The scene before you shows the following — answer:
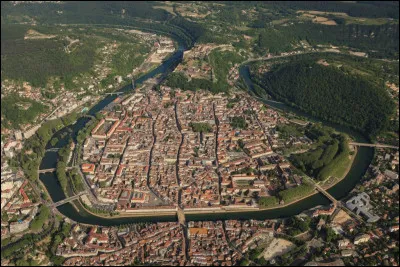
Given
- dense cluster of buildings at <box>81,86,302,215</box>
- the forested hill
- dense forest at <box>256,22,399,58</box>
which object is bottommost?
dense cluster of buildings at <box>81,86,302,215</box>

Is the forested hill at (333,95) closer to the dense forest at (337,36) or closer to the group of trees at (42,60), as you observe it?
the dense forest at (337,36)

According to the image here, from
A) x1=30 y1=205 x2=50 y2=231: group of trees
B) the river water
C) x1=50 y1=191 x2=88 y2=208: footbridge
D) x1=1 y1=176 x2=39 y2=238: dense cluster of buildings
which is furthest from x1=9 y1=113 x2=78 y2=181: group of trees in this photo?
x1=30 y1=205 x2=50 y2=231: group of trees

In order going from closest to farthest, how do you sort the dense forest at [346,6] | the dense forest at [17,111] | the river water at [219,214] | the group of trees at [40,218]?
the group of trees at [40,218] → the river water at [219,214] → the dense forest at [17,111] → the dense forest at [346,6]

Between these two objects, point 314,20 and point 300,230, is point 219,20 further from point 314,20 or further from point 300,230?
point 300,230

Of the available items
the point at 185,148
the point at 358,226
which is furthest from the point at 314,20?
the point at 358,226

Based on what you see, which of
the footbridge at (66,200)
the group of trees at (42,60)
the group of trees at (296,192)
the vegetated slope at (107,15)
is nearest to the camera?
the footbridge at (66,200)

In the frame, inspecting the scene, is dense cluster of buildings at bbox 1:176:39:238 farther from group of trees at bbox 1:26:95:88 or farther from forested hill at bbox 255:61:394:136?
forested hill at bbox 255:61:394:136

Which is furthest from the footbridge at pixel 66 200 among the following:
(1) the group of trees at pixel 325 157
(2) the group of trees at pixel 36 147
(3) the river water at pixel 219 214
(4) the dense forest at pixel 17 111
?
(1) the group of trees at pixel 325 157

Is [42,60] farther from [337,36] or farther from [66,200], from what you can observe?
[337,36]

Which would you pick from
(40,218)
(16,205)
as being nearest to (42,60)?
(16,205)
